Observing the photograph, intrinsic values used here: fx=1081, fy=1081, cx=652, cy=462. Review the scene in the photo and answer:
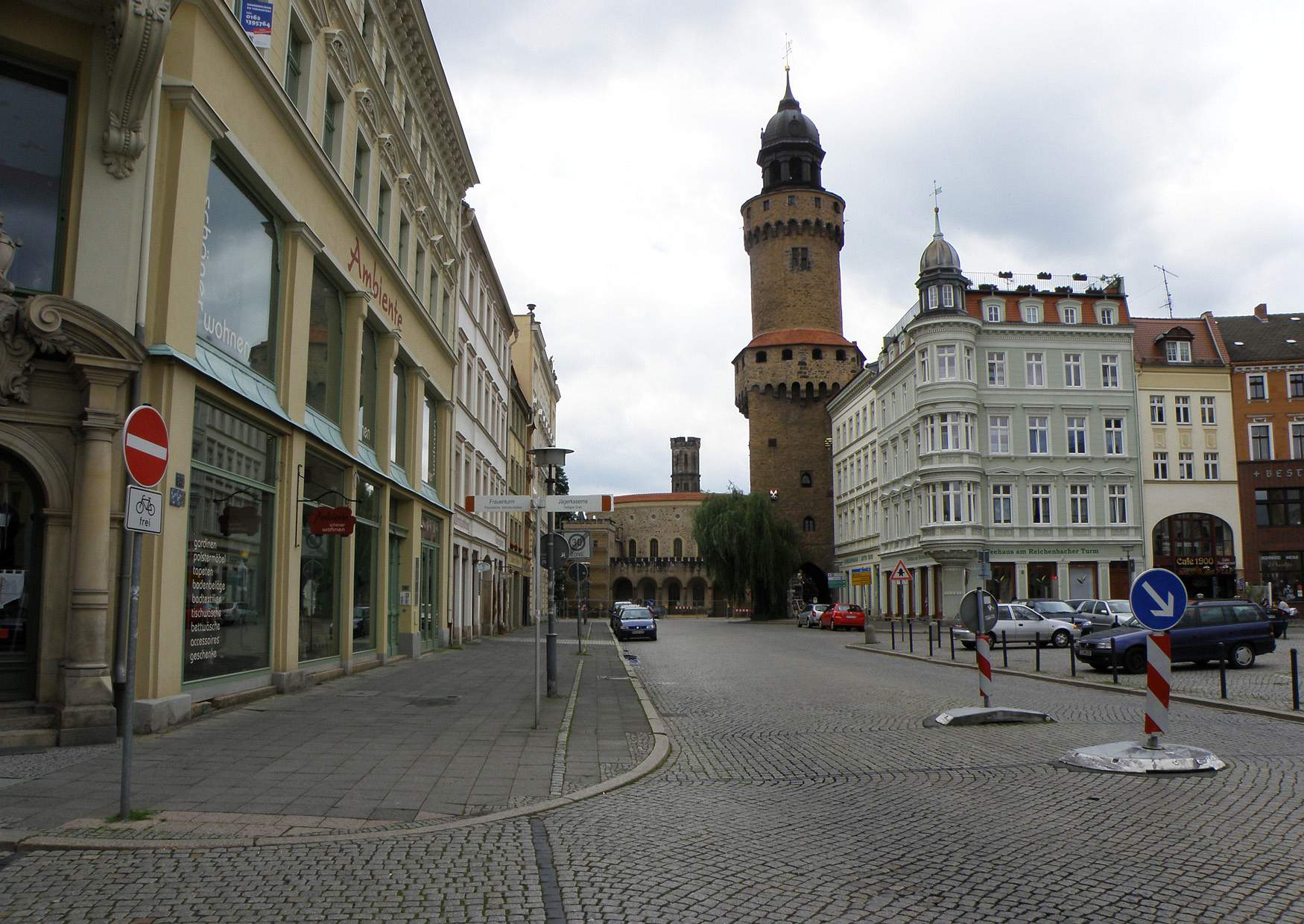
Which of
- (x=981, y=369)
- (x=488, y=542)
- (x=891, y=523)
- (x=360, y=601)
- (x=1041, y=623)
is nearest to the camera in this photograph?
(x=360, y=601)

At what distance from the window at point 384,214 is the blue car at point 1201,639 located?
16.3 m

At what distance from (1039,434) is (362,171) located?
42.3 metres

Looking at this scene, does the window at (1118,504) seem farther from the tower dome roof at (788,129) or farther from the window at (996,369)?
the tower dome roof at (788,129)

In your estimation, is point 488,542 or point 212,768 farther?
point 488,542

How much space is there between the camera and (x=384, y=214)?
2238 cm

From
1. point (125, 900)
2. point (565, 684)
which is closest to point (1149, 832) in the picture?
point (125, 900)

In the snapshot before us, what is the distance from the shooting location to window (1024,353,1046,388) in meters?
54.6

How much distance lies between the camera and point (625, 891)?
5.66 meters

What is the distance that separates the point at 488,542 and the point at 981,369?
1086 inches


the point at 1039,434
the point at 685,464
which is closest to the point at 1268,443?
the point at 1039,434

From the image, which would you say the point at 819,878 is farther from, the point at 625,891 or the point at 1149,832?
the point at 1149,832

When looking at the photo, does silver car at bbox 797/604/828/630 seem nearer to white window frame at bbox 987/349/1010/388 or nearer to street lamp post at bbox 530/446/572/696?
white window frame at bbox 987/349/1010/388

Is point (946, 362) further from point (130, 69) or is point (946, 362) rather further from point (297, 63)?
point (130, 69)

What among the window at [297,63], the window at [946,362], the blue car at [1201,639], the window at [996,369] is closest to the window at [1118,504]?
the window at [996,369]
